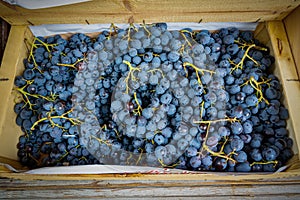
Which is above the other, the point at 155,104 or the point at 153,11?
the point at 153,11

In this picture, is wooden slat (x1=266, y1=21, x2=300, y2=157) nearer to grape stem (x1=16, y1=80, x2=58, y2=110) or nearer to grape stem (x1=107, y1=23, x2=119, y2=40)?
grape stem (x1=107, y1=23, x2=119, y2=40)

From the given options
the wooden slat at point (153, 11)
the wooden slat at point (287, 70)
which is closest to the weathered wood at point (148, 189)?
the wooden slat at point (287, 70)

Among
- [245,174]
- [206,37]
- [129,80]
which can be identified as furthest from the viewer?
[206,37]

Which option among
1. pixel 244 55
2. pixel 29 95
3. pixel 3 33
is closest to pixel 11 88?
pixel 29 95

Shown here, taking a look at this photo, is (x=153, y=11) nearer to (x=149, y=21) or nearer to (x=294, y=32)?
(x=149, y=21)

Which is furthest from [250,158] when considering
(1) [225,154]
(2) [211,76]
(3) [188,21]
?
(3) [188,21]

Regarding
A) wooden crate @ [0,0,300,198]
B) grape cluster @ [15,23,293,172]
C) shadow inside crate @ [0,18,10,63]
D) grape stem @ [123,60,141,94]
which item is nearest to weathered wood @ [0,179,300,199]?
wooden crate @ [0,0,300,198]

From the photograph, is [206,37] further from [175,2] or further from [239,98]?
[239,98]
